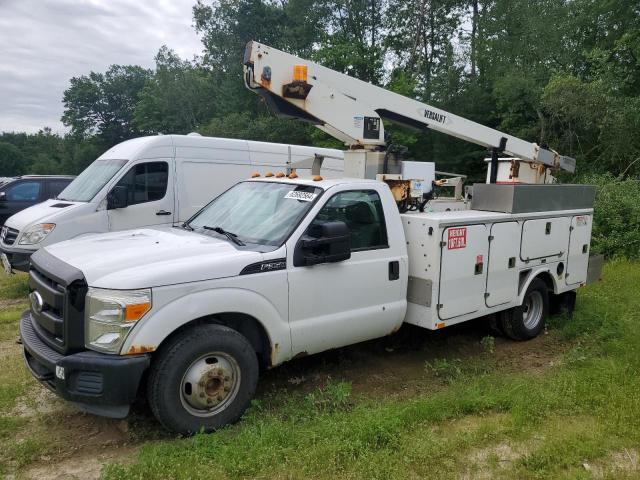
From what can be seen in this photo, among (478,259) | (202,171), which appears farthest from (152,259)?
(202,171)

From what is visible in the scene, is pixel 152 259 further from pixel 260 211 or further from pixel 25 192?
pixel 25 192

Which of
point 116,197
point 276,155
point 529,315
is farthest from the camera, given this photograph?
point 276,155

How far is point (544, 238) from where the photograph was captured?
630 centimetres

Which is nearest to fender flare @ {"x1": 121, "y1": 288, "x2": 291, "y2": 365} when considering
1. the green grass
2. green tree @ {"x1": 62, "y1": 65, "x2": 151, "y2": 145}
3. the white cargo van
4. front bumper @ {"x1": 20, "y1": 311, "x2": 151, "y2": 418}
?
front bumper @ {"x1": 20, "y1": 311, "x2": 151, "y2": 418}

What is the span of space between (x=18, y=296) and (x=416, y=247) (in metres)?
6.82

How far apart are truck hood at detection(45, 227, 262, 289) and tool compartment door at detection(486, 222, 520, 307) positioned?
110 inches

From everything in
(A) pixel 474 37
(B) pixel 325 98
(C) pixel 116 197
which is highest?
(A) pixel 474 37

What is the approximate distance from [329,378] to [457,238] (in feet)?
6.04

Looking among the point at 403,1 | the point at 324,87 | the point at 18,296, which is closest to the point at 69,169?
the point at 403,1

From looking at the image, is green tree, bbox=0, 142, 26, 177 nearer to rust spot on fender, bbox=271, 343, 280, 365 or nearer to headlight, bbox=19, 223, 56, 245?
Answer: headlight, bbox=19, 223, 56, 245

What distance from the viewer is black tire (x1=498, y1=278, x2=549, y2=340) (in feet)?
20.7

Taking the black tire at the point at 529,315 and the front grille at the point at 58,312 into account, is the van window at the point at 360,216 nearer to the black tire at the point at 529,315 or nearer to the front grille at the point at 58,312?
the front grille at the point at 58,312

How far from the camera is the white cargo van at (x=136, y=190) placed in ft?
25.9

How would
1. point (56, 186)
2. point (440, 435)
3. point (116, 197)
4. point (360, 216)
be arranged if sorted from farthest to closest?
point (56, 186), point (116, 197), point (360, 216), point (440, 435)
